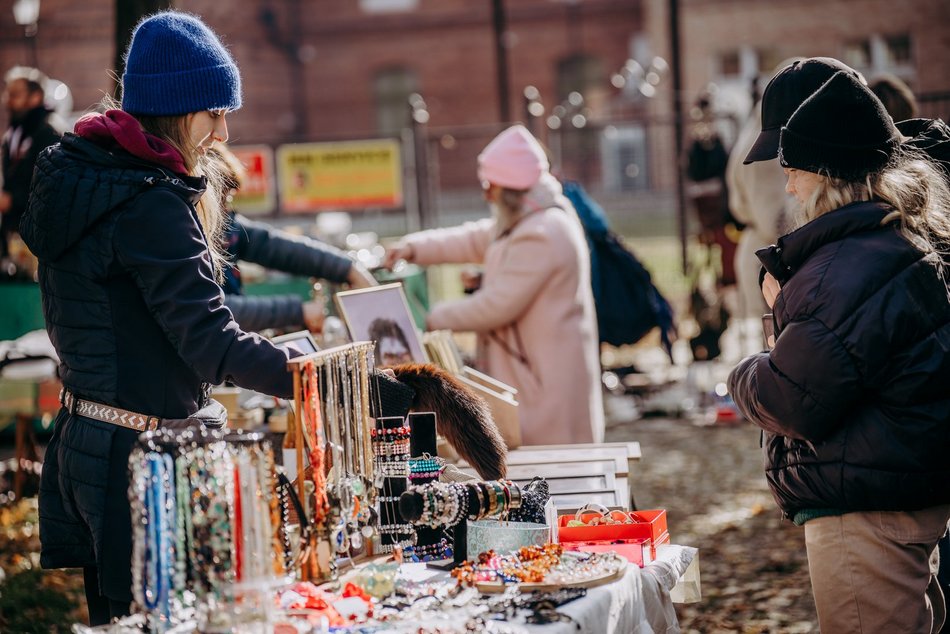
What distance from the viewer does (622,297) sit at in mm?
5469

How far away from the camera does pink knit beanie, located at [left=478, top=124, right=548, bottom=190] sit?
432cm

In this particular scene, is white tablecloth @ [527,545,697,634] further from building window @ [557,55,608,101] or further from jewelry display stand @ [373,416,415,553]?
building window @ [557,55,608,101]

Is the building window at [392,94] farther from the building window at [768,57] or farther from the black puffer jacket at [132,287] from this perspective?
the black puffer jacket at [132,287]

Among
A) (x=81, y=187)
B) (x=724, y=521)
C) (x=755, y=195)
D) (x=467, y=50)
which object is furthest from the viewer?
(x=467, y=50)

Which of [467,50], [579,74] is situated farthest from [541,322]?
[467,50]

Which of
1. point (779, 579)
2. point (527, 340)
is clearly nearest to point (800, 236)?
point (527, 340)

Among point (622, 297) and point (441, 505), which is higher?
point (622, 297)

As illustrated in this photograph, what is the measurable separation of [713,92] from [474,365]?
6.68 m

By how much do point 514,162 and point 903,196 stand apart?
202 centimetres

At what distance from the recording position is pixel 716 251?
32.4ft

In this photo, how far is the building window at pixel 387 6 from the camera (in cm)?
2745

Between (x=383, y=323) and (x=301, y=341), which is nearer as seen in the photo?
(x=301, y=341)

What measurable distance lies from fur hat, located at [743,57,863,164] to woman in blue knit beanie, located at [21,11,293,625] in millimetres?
1222

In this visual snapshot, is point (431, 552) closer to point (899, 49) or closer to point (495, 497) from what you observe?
point (495, 497)
